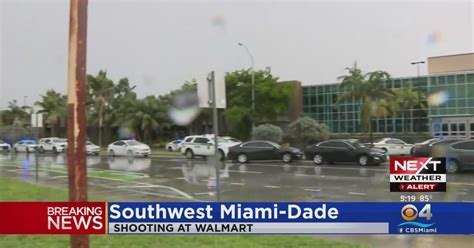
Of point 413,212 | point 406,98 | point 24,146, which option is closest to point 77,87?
point 413,212

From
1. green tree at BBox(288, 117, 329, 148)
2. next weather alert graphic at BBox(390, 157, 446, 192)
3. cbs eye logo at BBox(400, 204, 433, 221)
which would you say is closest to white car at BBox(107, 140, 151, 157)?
green tree at BBox(288, 117, 329, 148)

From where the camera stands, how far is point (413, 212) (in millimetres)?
6273

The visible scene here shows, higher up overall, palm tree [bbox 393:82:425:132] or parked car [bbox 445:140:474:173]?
palm tree [bbox 393:82:425:132]

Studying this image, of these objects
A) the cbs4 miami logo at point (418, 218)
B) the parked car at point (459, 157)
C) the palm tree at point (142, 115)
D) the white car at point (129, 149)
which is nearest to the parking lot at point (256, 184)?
the parked car at point (459, 157)

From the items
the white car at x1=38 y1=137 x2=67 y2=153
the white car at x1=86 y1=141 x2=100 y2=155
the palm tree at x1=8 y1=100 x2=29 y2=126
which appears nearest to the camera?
the palm tree at x1=8 y1=100 x2=29 y2=126

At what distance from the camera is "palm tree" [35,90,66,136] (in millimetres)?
10820

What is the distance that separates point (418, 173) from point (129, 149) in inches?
1065

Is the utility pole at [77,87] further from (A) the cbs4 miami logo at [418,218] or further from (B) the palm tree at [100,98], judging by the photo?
(B) the palm tree at [100,98]

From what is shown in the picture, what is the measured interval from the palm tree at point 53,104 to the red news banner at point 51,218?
13.9ft

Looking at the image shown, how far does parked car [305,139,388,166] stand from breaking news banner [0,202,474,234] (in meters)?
16.2

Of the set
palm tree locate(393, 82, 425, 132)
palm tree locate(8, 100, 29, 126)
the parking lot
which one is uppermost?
palm tree locate(393, 82, 425, 132)

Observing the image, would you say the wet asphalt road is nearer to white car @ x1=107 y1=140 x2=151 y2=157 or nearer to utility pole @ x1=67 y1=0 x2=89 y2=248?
utility pole @ x1=67 y1=0 x2=89 y2=248

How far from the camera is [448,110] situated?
39.8 metres

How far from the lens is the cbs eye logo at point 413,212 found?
625 cm
